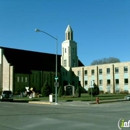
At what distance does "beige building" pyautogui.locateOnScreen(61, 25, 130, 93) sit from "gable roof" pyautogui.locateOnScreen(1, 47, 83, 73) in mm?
5711

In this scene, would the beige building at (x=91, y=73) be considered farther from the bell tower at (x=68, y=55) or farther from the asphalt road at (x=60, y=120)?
the asphalt road at (x=60, y=120)

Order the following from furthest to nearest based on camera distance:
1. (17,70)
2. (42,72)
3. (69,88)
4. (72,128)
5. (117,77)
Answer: (42,72), (17,70), (117,77), (69,88), (72,128)

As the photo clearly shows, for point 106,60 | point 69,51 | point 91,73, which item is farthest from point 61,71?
point 106,60

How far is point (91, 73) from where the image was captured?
77.9 meters

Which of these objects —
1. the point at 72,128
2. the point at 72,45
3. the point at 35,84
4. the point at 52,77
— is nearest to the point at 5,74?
the point at 35,84

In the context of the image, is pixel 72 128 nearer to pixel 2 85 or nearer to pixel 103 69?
pixel 103 69

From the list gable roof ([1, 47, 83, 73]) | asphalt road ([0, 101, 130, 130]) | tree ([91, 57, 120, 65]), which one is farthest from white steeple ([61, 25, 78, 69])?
asphalt road ([0, 101, 130, 130])

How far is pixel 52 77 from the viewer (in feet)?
282

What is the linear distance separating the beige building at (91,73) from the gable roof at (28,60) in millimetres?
5711

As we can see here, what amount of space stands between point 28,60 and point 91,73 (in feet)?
68.5

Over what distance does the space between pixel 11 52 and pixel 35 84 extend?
12497 mm

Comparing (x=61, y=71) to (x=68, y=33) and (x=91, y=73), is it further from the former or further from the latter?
(x=91, y=73)

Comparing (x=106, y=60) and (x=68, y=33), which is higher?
(x=68, y=33)

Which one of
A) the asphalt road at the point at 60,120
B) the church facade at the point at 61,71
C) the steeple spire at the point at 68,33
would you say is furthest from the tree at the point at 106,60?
the asphalt road at the point at 60,120
